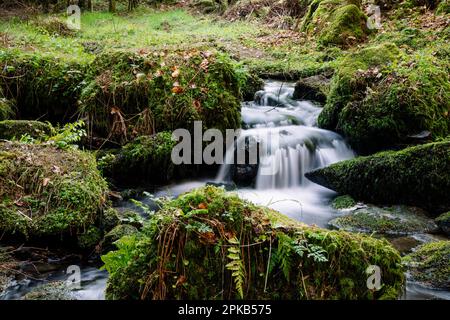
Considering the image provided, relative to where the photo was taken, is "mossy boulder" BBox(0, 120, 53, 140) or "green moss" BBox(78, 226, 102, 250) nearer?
"green moss" BBox(78, 226, 102, 250)

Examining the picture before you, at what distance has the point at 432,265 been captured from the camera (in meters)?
4.41

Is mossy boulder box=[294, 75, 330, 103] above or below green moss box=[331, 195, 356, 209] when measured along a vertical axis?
above

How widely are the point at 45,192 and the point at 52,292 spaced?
4.45ft

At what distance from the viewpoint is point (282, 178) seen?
24.1ft

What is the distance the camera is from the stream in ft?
21.5

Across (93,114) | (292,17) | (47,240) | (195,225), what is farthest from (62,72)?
(292,17)

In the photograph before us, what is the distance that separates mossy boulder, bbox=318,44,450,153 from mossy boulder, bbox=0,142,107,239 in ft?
14.2

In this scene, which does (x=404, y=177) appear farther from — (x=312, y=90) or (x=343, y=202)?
(x=312, y=90)

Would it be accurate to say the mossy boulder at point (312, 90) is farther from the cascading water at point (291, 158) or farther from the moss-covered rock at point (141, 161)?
the moss-covered rock at point (141, 161)

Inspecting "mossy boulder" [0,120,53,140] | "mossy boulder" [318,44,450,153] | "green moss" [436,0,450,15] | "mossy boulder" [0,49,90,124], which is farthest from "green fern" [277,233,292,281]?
"green moss" [436,0,450,15]

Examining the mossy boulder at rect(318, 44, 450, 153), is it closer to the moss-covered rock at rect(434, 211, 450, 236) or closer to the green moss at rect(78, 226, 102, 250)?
the moss-covered rock at rect(434, 211, 450, 236)

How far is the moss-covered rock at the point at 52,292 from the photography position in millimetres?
3906

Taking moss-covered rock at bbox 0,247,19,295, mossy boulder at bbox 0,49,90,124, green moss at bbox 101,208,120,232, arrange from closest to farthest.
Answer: moss-covered rock at bbox 0,247,19,295, green moss at bbox 101,208,120,232, mossy boulder at bbox 0,49,90,124

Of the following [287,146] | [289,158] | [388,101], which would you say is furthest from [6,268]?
[388,101]
